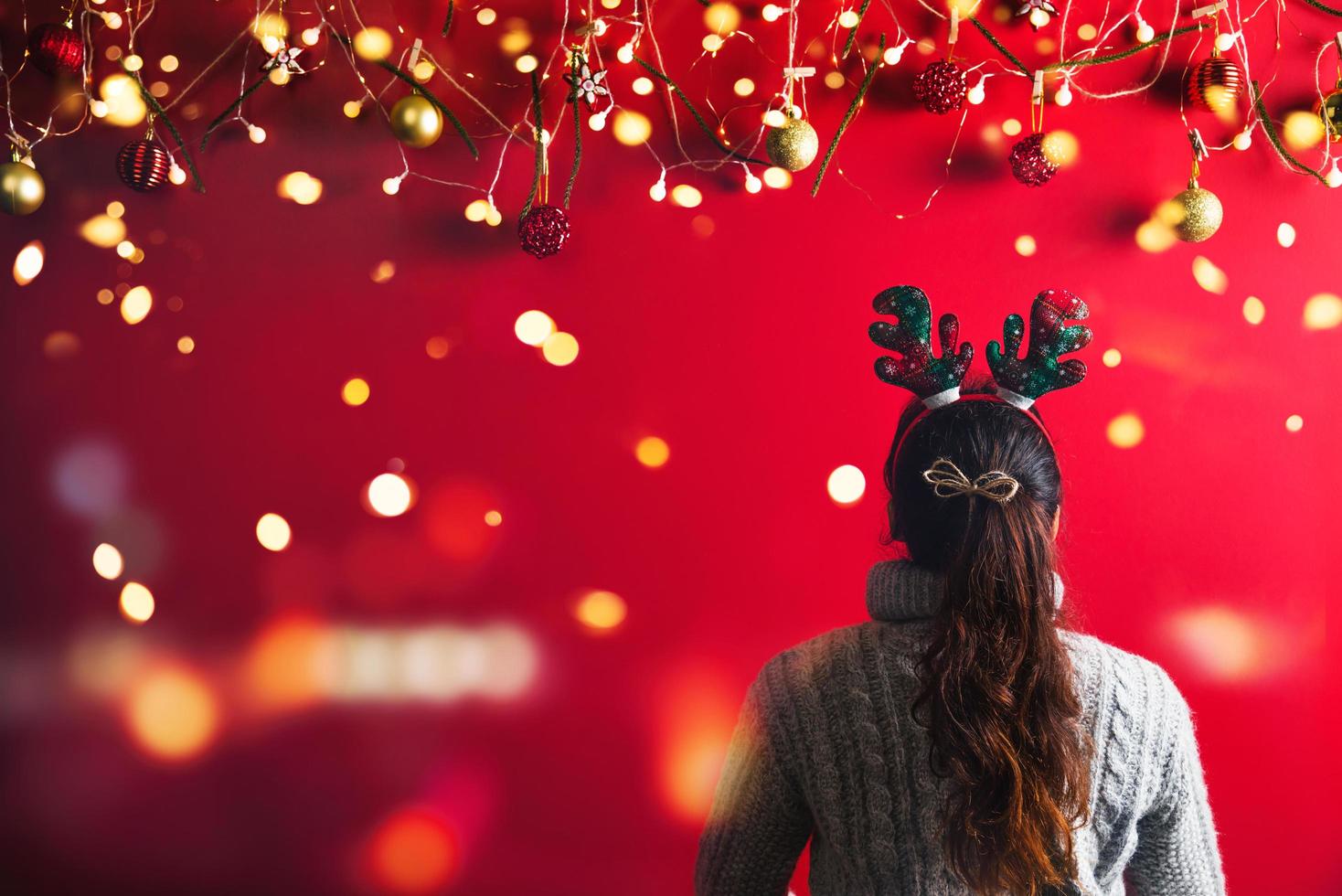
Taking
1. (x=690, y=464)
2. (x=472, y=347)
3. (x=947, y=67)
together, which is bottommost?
(x=690, y=464)

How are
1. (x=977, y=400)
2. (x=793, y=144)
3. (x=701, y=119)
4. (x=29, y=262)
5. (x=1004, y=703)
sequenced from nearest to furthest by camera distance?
(x=1004, y=703) → (x=977, y=400) → (x=793, y=144) → (x=701, y=119) → (x=29, y=262)

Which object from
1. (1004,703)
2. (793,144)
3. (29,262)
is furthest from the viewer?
(29,262)

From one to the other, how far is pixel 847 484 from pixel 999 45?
69 centimetres

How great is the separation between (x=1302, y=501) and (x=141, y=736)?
6.24 ft

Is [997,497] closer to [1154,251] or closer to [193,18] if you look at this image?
[1154,251]

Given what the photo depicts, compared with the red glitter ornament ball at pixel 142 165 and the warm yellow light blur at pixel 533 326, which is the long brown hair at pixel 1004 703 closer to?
the warm yellow light blur at pixel 533 326

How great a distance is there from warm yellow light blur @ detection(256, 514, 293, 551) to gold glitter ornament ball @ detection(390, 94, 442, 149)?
624mm

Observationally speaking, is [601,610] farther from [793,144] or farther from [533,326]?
[793,144]

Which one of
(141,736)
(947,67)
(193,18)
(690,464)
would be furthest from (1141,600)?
(193,18)

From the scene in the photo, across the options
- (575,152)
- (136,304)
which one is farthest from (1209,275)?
(136,304)

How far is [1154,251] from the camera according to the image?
1382mm

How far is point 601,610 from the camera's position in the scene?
141 centimetres

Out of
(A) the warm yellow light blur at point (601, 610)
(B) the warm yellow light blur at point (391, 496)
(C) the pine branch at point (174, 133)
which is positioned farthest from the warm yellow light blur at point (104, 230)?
(A) the warm yellow light blur at point (601, 610)

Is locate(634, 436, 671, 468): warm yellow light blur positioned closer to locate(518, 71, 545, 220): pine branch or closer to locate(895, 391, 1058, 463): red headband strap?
locate(518, 71, 545, 220): pine branch
